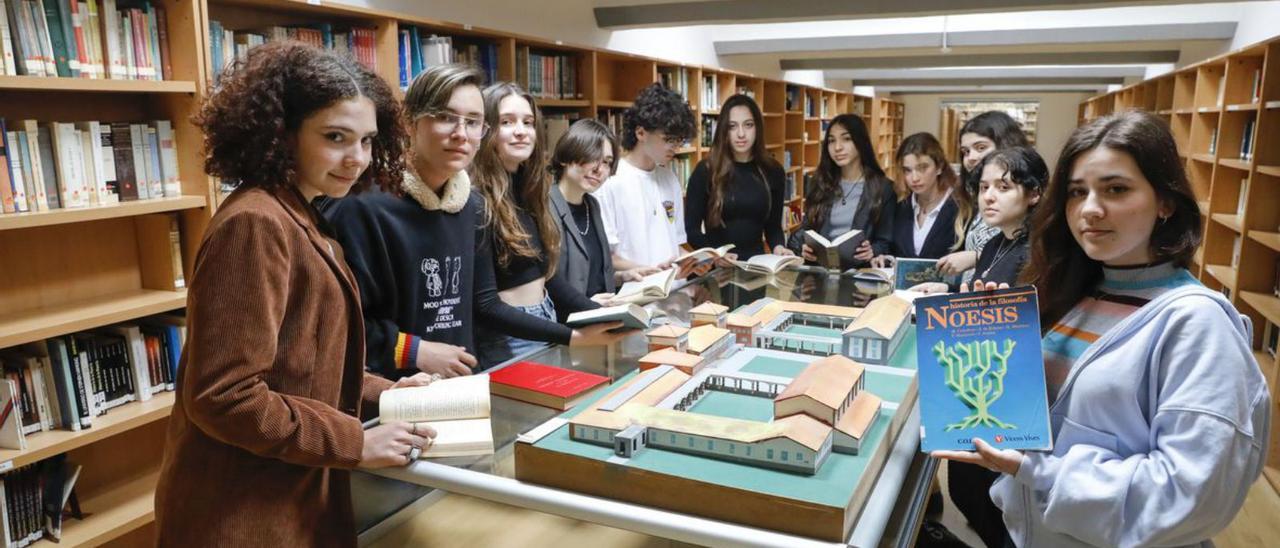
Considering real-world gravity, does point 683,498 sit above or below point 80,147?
below

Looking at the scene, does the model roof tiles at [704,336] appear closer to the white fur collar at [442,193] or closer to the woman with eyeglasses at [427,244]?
the woman with eyeglasses at [427,244]

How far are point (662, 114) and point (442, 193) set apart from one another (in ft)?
5.63

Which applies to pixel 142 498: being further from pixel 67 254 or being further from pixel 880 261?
pixel 880 261

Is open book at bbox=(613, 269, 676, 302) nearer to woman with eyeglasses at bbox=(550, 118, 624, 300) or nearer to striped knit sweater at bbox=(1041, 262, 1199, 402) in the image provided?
woman with eyeglasses at bbox=(550, 118, 624, 300)

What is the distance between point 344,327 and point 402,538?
0.47 m

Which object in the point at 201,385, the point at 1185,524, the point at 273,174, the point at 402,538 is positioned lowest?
the point at 402,538

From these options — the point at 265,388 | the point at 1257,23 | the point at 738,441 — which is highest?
the point at 1257,23

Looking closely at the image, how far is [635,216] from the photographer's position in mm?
3559

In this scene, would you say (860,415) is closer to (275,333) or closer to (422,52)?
(275,333)

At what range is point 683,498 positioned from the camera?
1.20m

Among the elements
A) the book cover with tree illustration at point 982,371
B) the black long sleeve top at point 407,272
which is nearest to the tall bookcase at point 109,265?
the black long sleeve top at point 407,272

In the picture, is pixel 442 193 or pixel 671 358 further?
pixel 442 193

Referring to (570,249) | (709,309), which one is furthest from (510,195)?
(709,309)

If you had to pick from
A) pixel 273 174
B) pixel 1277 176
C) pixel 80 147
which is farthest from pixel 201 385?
pixel 1277 176
